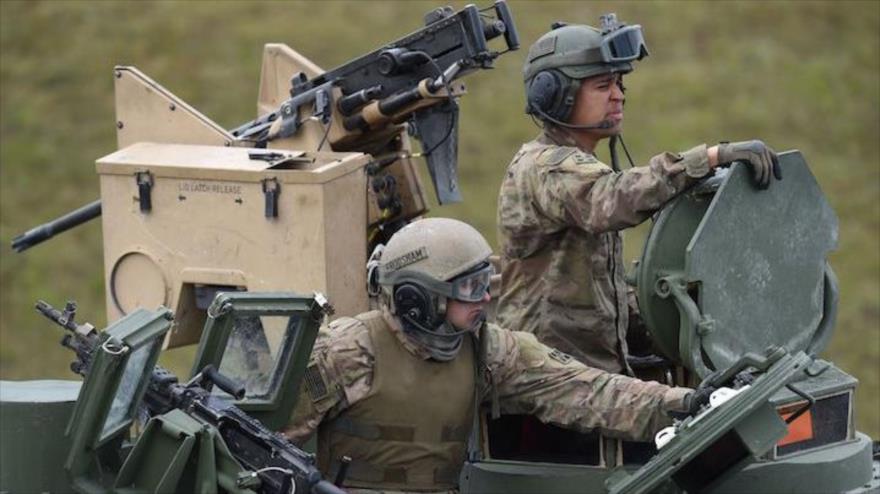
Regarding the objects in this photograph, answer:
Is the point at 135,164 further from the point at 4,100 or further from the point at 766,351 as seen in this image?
the point at 4,100

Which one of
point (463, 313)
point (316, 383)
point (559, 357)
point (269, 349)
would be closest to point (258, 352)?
point (269, 349)

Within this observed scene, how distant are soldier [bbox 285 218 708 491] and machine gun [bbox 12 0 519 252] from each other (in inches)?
88.3

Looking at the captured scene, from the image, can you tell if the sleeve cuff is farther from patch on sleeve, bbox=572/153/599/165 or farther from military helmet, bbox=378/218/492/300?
military helmet, bbox=378/218/492/300

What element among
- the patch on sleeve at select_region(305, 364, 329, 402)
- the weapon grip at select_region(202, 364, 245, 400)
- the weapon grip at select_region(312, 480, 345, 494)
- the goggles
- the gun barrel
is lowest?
the gun barrel

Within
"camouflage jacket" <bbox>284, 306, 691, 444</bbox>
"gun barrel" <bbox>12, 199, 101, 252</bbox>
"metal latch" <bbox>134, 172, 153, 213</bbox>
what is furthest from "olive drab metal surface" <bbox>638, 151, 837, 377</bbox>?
"gun barrel" <bbox>12, 199, 101, 252</bbox>

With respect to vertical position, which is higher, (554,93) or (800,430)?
(554,93)

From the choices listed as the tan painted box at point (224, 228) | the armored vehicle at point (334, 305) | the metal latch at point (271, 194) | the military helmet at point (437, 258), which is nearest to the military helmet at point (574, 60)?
the armored vehicle at point (334, 305)

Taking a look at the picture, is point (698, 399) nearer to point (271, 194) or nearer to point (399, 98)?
point (271, 194)

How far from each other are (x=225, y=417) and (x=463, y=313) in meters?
0.96

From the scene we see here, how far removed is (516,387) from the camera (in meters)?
9.12

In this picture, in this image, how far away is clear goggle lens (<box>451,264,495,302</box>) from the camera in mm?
8828

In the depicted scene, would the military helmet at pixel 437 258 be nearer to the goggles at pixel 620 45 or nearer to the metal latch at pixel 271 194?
the goggles at pixel 620 45

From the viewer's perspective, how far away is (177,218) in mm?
10969

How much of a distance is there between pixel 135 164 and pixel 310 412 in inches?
98.8
